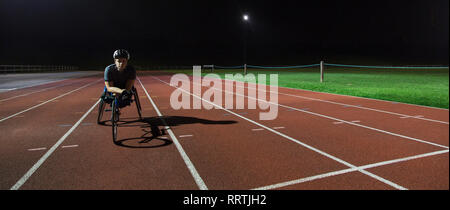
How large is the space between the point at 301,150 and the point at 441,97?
8.00m

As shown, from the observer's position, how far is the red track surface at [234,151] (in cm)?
392

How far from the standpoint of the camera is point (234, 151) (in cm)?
522

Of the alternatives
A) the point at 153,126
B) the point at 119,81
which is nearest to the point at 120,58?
the point at 119,81

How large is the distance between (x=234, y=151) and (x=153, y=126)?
273cm

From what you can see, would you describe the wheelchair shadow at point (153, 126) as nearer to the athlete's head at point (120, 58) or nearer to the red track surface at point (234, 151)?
the red track surface at point (234, 151)

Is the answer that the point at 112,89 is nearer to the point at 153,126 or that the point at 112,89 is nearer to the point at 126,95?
the point at 126,95

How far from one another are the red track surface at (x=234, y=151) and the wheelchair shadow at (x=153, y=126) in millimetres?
20

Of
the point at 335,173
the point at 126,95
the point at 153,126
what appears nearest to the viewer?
the point at 335,173

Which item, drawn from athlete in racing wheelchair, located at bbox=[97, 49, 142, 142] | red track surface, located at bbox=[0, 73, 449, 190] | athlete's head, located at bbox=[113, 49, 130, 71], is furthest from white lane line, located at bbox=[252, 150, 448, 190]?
athlete's head, located at bbox=[113, 49, 130, 71]

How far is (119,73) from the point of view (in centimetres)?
663

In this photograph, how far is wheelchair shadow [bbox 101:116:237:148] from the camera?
575 cm

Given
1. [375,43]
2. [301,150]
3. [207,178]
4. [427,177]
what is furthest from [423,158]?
[375,43]

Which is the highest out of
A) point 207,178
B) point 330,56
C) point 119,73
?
point 330,56

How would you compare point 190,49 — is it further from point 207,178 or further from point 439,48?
point 207,178
